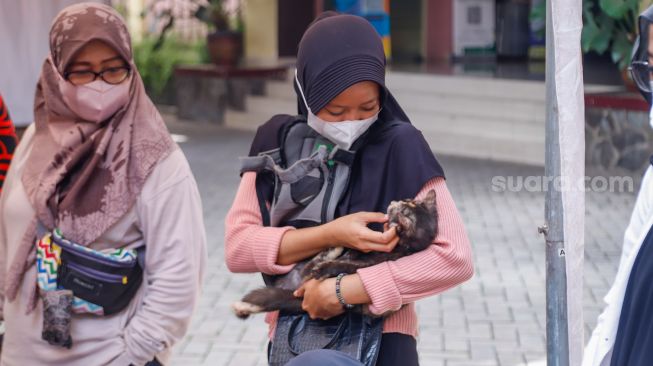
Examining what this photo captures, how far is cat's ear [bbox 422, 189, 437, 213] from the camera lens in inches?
100.0

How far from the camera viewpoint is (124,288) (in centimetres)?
305

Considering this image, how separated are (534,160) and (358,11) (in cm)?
476

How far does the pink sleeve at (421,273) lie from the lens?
8.33ft

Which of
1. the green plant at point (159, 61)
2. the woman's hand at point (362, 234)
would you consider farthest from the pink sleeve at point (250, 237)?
the green plant at point (159, 61)

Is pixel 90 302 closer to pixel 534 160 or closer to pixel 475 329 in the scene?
pixel 475 329

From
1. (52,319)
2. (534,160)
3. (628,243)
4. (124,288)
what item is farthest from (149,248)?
(534,160)

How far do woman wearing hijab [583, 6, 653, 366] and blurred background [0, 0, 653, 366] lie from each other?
104 inches

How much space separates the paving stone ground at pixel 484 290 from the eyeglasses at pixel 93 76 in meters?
2.57

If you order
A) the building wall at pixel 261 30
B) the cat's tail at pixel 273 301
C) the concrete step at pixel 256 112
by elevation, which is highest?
the cat's tail at pixel 273 301

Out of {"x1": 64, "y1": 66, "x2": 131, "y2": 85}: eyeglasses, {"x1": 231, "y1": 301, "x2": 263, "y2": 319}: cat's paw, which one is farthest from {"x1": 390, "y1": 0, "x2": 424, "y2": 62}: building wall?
{"x1": 231, "y1": 301, "x2": 263, "y2": 319}: cat's paw

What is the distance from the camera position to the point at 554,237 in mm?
3473

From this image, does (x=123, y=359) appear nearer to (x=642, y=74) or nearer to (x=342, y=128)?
(x=342, y=128)

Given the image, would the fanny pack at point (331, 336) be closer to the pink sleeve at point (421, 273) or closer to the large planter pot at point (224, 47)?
the pink sleeve at point (421, 273)

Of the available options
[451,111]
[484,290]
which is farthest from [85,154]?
[451,111]
